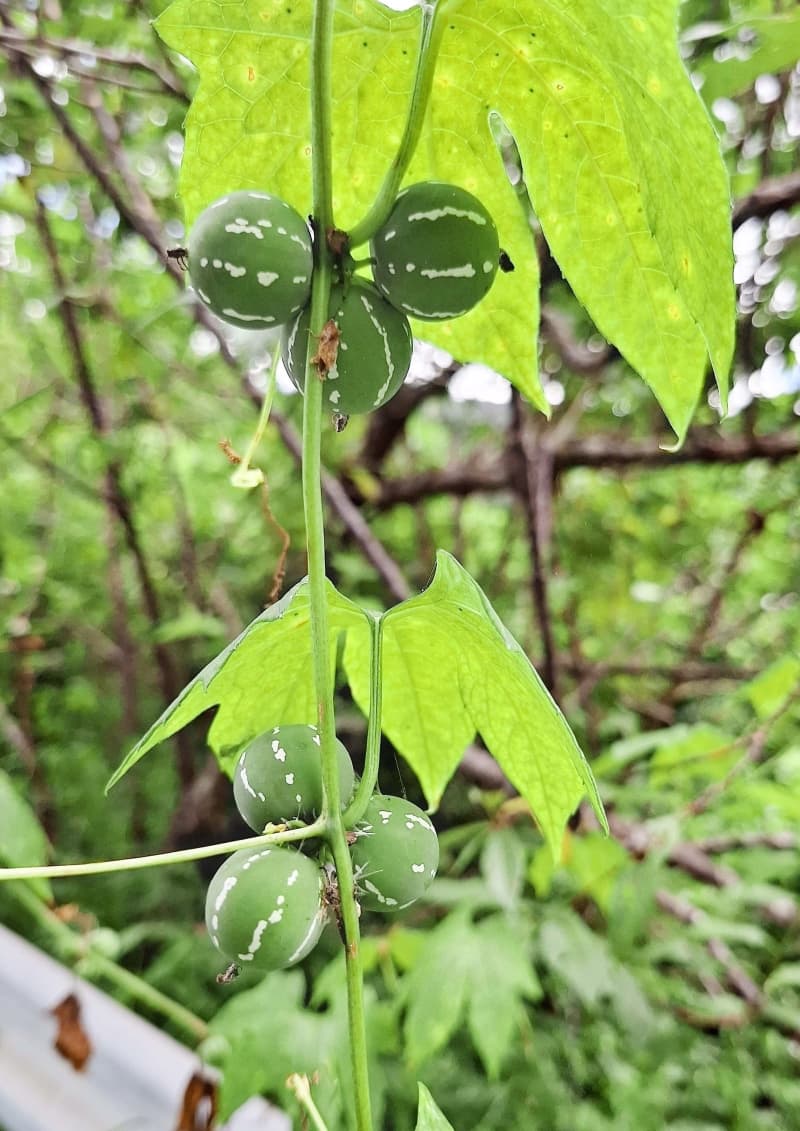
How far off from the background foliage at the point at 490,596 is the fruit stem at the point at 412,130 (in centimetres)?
16

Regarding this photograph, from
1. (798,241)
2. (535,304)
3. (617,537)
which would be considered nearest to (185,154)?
(535,304)

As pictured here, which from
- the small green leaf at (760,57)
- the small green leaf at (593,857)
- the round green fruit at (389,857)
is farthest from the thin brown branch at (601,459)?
the round green fruit at (389,857)

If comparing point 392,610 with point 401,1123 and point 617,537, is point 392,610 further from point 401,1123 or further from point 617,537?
point 617,537

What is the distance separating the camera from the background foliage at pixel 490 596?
4.36ft

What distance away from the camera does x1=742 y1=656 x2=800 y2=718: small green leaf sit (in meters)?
1.33

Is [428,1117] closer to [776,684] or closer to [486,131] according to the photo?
[486,131]

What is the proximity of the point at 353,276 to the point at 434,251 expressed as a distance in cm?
5

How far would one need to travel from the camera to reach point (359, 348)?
0.44 m

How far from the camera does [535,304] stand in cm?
57

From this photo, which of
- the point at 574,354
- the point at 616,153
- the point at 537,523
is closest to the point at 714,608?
the point at 574,354

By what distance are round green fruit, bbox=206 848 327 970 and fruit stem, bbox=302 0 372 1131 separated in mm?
22

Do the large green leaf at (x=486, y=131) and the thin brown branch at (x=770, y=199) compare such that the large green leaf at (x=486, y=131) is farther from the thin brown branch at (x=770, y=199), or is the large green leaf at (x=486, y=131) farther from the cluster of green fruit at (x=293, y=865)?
the thin brown branch at (x=770, y=199)

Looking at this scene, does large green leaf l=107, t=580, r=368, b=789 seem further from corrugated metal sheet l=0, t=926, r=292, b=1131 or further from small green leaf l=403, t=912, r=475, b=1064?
corrugated metal sheet l=0, t=926, r=292, b=1131

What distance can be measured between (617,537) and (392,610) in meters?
2.08
